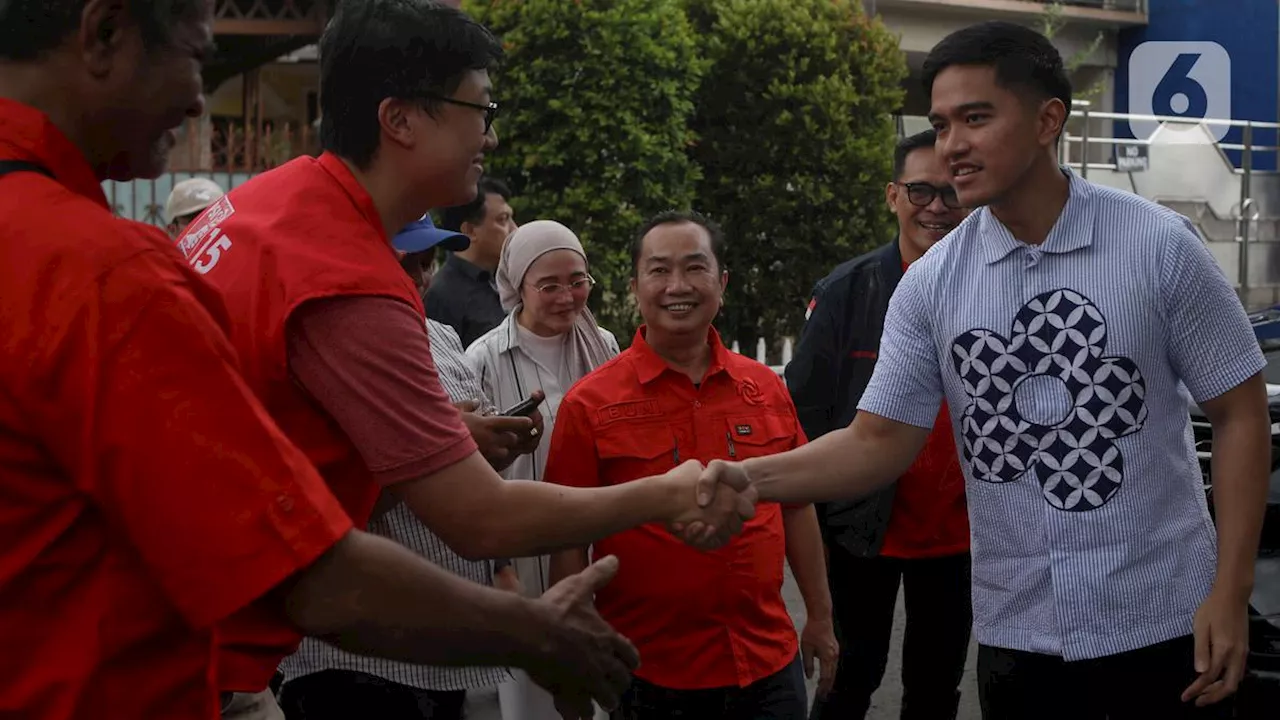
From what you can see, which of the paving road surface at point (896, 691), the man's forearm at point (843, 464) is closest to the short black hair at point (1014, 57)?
the man's forearm at point (843, 464)

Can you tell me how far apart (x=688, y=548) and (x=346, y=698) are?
1.10m

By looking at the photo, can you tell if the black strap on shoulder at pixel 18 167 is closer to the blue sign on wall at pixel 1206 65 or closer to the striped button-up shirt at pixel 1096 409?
the striped button-up shirt at pixel 1096 409

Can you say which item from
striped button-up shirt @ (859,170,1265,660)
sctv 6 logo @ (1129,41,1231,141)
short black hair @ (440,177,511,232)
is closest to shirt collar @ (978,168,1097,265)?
striped button-up shirt @ (859,170,1265,660)

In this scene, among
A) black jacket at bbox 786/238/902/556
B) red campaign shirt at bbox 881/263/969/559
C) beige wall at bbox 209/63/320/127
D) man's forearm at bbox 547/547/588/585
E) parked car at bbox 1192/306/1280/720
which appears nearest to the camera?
man's forearm at bbox 547/547/588/585

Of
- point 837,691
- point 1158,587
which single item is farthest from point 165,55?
point 837,691

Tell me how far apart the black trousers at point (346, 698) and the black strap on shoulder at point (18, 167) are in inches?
80.1

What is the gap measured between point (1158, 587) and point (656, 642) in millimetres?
1478

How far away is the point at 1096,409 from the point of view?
3.31 metres

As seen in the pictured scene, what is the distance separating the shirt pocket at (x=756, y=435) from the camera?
4.40 m

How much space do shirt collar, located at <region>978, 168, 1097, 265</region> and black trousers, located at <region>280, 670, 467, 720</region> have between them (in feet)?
5.69

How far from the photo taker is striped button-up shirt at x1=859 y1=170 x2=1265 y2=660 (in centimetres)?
330

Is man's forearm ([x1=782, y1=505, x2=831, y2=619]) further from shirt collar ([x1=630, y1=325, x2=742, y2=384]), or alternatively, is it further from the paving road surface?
the paving road surface

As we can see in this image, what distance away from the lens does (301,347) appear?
100 inches

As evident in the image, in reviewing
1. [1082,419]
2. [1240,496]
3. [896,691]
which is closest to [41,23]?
[1082,419]
